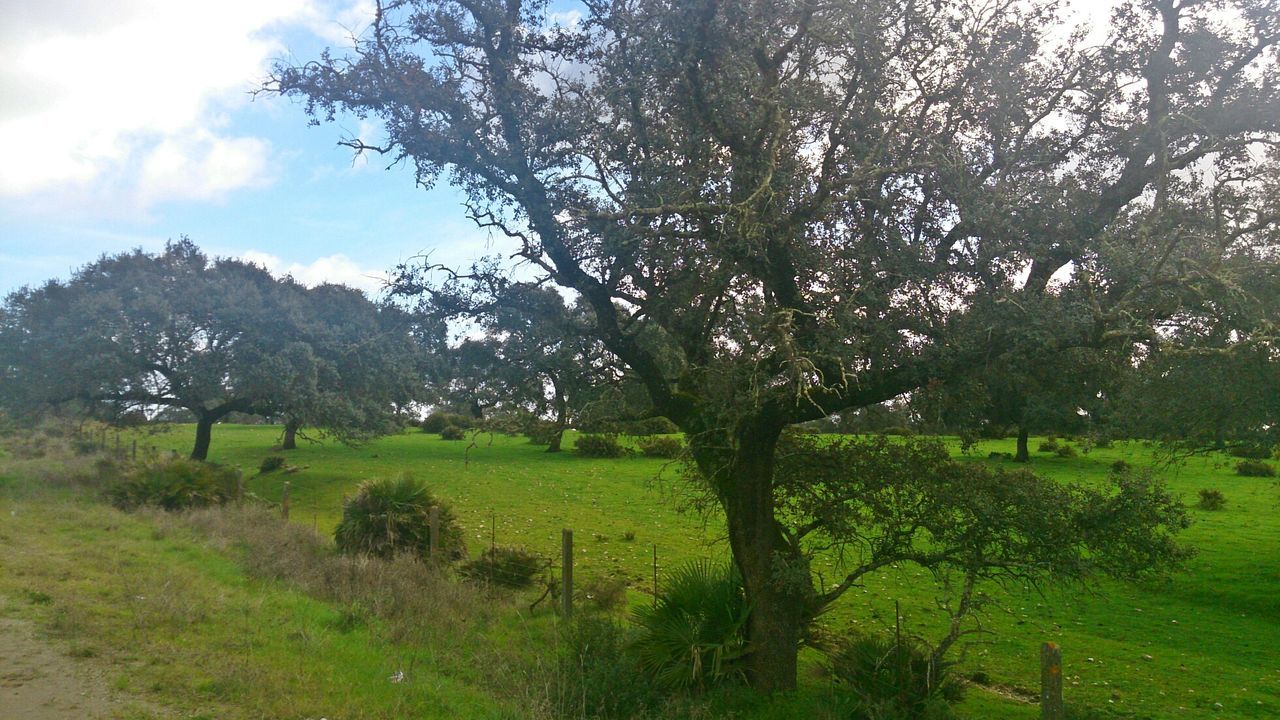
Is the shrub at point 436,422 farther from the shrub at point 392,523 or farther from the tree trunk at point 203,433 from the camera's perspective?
→ the shrub at point 392,523

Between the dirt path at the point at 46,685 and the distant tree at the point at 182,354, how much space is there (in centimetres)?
2260

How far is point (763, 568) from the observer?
9.74m

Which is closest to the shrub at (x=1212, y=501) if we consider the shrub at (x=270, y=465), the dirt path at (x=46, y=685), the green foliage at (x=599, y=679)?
the green foliage at (x=599, y=679)

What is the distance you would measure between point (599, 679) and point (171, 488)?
19658 millimetres

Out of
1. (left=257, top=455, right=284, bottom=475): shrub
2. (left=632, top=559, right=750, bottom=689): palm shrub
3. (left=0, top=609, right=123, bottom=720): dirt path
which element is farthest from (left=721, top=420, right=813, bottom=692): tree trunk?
(left=257, top=455, right=284, bottom=475): shrub

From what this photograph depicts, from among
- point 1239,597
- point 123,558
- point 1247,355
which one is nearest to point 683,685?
point 1247,355

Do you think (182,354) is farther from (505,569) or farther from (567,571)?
(567,571)

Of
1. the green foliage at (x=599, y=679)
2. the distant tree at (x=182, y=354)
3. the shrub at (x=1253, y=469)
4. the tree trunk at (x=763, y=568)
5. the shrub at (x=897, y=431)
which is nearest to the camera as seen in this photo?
the green foliage at (x=599, y=679)

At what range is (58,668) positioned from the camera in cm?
820

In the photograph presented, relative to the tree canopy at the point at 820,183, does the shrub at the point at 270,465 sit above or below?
below

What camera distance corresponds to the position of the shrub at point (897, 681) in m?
9.05

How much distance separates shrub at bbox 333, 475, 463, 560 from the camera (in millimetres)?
16719

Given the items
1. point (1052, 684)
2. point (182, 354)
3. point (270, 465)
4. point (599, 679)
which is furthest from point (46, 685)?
point (270, 465)

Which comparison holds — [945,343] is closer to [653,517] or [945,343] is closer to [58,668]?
[58,668]
